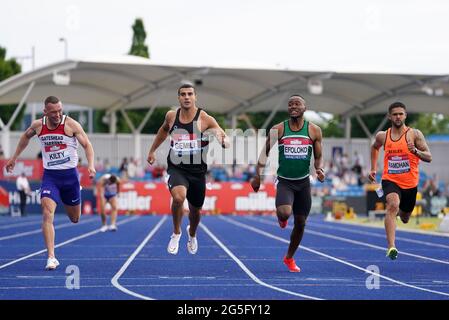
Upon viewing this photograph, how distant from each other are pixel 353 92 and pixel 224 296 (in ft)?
135

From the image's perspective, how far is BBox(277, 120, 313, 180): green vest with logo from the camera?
11648 mm

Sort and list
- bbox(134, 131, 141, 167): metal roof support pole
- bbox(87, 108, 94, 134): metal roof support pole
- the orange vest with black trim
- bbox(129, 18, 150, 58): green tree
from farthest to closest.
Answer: bbox(87, 108, 94, 134): metal roof support pole < bbox(129, 18, 150, 58): green tree < bbox(134, 131, 141, 167): metal roof support pole < the orange vest with black trim

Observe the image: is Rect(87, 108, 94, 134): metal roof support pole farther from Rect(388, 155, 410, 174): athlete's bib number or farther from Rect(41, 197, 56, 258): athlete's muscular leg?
Rect(41, 197, 56, 258): athlete's muscular leg

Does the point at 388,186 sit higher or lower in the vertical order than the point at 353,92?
lower

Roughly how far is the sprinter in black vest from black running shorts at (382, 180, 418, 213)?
8.87 ft

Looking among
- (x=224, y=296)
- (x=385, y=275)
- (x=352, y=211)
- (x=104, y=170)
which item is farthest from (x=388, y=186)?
(x=104, y=170)

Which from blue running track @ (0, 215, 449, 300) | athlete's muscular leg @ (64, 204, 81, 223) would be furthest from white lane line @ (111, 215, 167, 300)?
athlete's muscular leg @ (64, 204, 81, 223)

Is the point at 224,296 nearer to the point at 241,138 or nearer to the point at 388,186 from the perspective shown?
the point at 388,186

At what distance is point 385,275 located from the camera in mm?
11750

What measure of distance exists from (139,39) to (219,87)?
2813cm

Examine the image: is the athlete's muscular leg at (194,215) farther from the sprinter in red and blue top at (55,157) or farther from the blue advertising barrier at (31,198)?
the blue advertising barrier at (31,198)

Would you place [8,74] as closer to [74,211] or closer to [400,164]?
[74,211]

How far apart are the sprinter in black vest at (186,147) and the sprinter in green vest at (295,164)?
30.1 inches

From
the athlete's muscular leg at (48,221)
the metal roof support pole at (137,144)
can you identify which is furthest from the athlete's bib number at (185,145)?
the metal roof support pole at (137,144)
